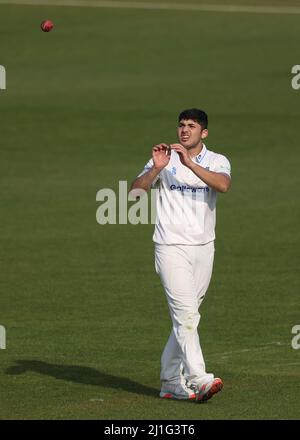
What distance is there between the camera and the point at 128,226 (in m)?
26.6

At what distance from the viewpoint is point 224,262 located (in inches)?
896

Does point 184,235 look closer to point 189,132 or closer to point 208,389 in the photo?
point 189,132

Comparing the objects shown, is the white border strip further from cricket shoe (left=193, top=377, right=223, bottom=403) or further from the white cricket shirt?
cricket shoe (left=193, top=377, right=223, bottom=403)

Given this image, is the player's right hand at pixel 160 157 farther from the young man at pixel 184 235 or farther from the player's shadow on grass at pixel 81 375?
the player's shadow on grass at pixel 81 375

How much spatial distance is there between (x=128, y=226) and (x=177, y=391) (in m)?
13.4

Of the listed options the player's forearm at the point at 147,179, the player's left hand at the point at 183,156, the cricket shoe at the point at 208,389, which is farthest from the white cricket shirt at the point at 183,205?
the cricket shoe at the point at 208,389

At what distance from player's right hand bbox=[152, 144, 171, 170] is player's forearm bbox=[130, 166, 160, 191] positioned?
5 centimetres

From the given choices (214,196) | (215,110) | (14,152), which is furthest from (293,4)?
(214,196)

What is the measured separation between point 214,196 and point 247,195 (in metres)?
16.1

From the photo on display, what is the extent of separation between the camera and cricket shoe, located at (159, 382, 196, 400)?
13.3 m

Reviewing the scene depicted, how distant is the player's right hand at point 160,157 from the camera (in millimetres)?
12742

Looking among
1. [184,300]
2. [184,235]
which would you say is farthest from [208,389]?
[184,235]

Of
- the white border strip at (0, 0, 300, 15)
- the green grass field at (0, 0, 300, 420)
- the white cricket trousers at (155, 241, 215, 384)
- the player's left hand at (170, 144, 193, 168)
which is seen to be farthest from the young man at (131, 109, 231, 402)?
the white border strip at (0, 0, 300, 15)

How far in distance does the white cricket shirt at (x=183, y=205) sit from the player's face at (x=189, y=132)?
0.15 meters
